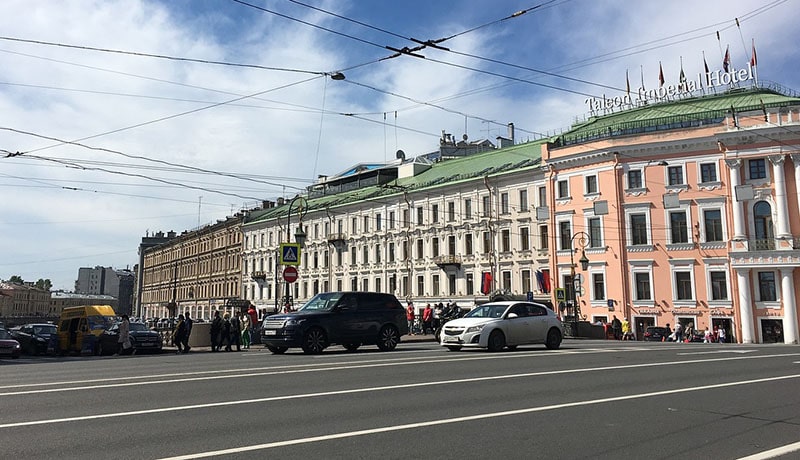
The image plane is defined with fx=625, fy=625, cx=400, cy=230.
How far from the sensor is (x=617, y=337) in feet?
137

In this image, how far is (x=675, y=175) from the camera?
45.3 m

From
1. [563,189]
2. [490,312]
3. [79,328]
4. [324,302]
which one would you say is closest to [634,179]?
[563,189]

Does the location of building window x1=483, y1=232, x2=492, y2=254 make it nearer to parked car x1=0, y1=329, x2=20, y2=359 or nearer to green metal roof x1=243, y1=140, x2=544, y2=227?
green metal roof x1=243, y1=140, x2=544, y2=227

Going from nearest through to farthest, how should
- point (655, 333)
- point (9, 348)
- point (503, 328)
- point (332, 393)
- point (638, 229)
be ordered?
point (332, 393)
point (503, 328)
point (9, 348)
point (655, 333)
point (638, 229)

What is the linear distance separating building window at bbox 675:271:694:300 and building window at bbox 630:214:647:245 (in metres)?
3.49

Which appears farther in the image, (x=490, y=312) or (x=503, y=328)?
(x=490, y=312)

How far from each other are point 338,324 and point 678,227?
3371cm

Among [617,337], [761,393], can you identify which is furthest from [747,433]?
[617,337]

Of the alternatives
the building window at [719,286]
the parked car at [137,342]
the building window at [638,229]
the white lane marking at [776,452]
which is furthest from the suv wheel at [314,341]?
the building window at [638,229]

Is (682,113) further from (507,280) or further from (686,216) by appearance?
(507,280)

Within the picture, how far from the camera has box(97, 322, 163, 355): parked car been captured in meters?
25.4

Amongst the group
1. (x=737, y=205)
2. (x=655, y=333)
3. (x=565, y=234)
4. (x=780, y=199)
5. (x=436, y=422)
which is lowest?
(x=655, y=333)

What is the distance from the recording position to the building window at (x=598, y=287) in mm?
47031

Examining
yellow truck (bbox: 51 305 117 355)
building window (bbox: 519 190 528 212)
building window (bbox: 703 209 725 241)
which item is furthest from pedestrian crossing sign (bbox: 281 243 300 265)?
building window (bbox: 703 209 725 241)
